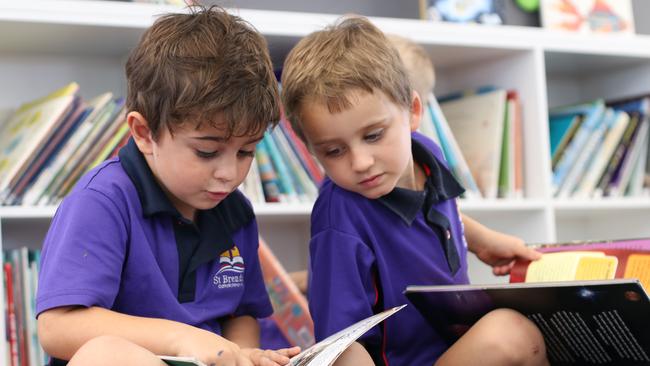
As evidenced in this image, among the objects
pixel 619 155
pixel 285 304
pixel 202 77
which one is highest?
pixel 202 77

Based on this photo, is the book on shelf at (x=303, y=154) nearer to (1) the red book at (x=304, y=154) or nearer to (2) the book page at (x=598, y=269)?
(1) the red book at (x=304, y=154)

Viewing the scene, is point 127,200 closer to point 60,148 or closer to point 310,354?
point 310,354

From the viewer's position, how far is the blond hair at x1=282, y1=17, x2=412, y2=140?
1242 millimetres

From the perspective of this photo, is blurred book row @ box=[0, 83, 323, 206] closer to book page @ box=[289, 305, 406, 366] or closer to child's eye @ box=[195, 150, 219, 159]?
child's eye @ box=[195, 150, 219, 159]

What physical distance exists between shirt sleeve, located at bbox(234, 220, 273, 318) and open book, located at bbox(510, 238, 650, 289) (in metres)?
0.44

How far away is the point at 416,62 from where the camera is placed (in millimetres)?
1816

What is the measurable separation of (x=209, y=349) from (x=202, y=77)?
342 mm

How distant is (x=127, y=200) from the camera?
1.15 m

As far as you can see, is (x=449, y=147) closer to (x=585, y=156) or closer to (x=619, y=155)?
(x=585, y=156)

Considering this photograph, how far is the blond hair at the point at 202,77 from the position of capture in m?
1.12

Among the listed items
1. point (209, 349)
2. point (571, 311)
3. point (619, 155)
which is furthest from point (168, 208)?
point (619, 155)

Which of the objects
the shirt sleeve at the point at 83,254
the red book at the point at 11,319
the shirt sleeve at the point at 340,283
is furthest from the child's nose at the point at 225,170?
the red book at the point at 11,319

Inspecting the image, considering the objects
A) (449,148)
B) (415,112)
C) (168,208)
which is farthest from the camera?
(449,148)

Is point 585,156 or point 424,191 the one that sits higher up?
point 424,191
